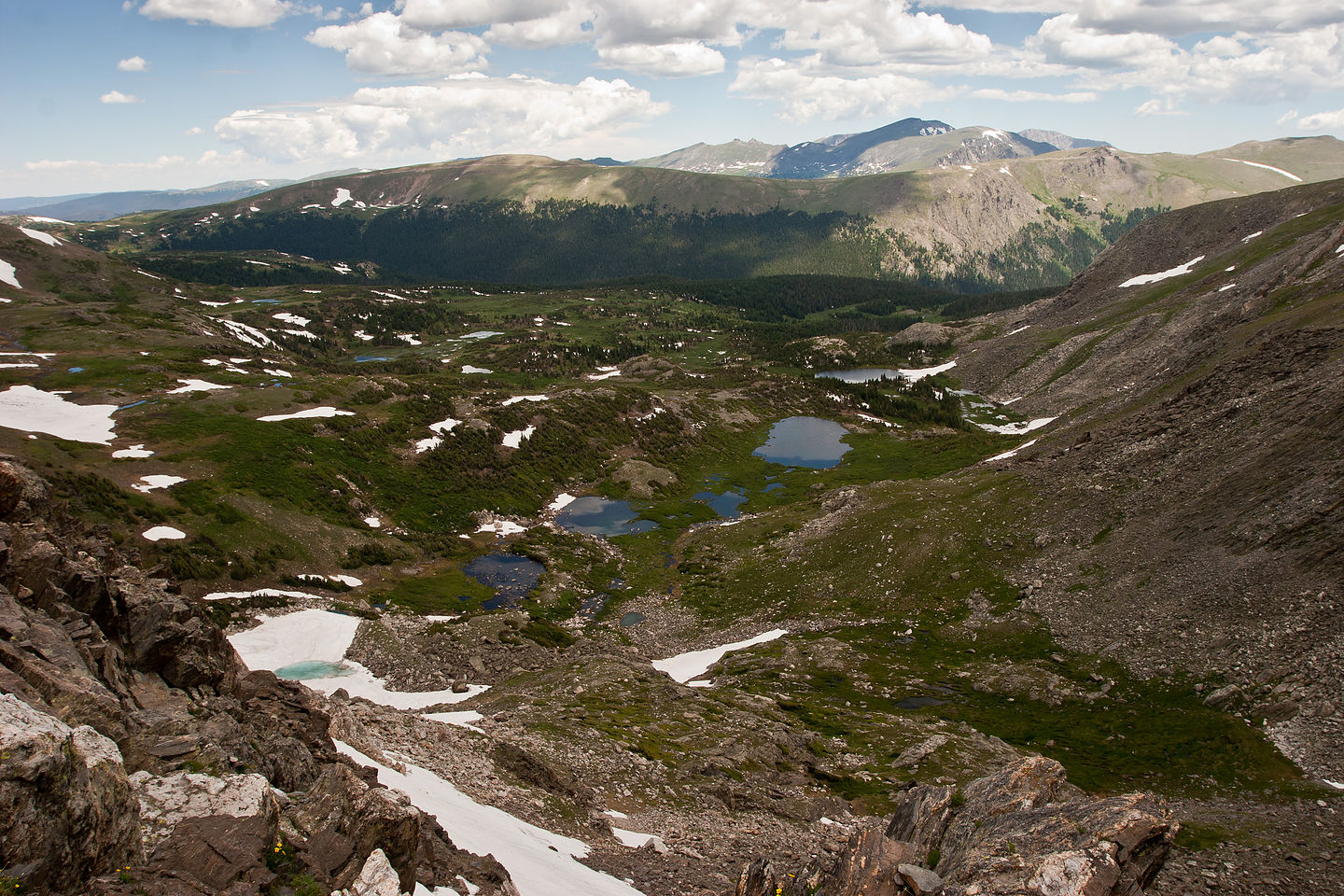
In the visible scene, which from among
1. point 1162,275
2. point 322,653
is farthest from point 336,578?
point 1162,275

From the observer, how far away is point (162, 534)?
5844 cm

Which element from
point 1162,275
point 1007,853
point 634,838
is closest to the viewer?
point 1007,853

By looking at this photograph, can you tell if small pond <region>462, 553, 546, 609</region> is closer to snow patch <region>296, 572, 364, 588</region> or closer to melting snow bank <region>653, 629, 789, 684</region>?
snow patch <region>296, 572, 364, 588</region>

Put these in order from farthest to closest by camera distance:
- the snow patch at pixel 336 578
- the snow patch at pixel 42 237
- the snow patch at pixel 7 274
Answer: the snow patch at pixel 42 237
the snow patch at pixel 7 274
the snow patch at pixel 336 578

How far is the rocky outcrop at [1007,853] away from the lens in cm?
1845

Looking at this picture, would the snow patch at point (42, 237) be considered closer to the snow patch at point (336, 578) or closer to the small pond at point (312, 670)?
the snow patch at point (336, 578)

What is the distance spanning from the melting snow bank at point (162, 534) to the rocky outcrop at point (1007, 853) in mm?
56549

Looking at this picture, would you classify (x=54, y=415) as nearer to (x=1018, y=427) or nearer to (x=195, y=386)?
(x=195, y=386)

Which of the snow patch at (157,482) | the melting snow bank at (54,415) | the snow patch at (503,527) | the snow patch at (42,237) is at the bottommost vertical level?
the snow patch at (503,527)

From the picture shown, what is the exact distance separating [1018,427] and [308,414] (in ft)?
405

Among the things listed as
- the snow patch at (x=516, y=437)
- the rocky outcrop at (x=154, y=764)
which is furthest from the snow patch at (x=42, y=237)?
the rocky outcrop at (x=154, y=764)

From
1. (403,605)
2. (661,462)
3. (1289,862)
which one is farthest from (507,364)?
(1289,862)

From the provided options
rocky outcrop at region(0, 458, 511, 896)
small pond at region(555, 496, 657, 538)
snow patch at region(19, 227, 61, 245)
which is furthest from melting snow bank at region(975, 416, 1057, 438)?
snow patch at region(19, 227, 61, 245)

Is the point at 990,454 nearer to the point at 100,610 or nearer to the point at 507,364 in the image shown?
the point at 100,610
